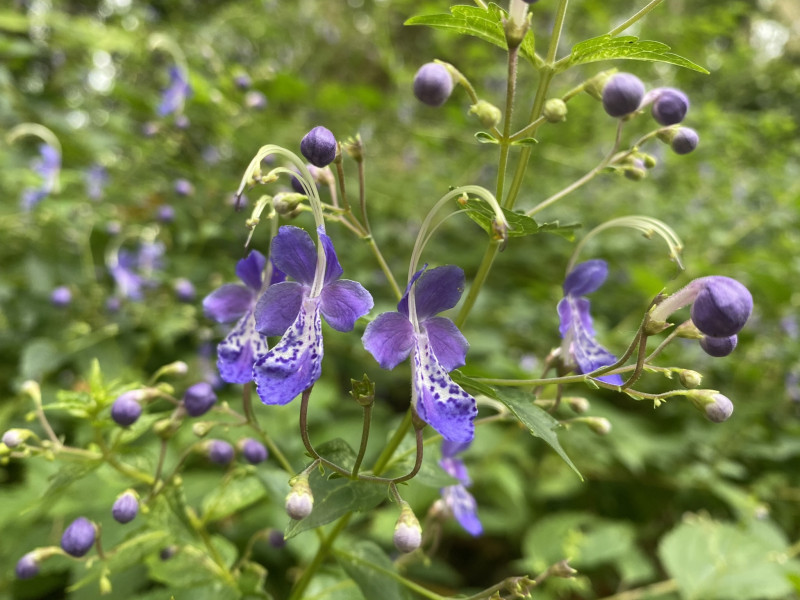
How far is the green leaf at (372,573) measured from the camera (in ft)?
4.60

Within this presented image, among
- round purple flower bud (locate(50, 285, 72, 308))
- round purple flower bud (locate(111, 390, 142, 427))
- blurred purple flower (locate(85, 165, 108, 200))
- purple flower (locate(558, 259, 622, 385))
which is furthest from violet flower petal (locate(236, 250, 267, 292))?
blurred purple flower (locate(85, 165, 108, 200))

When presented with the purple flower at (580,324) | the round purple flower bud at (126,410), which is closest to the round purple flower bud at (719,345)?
the purple flower at (580,324)

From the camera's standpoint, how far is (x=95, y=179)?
4.19 meters

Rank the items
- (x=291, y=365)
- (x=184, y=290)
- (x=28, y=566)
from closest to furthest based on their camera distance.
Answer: (x=291, y=365)
(x=28, y=566)
(x=184, y=290)

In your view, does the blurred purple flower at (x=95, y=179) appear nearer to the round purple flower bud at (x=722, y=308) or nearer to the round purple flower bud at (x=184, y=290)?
the round purple flower bud at (x=184, y=290)

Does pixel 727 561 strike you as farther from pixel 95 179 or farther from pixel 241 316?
pixel 95 179

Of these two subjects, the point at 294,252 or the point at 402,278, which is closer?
the point at 294,252

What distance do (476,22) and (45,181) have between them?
339 centimetres

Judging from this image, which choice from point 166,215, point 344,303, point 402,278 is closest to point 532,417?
point 344,303

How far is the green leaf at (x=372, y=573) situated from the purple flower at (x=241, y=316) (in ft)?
1.78

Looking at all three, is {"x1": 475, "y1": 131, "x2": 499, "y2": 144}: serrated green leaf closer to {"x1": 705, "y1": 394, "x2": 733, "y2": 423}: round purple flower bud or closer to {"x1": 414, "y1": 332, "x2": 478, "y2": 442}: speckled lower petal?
A: {"x1": 414, "y1": 332, "x2": 478, "y2": 442}: speckled lower petal

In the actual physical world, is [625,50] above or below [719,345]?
above

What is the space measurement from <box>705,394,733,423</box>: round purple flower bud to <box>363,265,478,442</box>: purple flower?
524 mm

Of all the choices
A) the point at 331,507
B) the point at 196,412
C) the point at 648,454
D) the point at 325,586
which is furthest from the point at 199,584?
the point at 648,454
